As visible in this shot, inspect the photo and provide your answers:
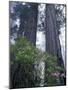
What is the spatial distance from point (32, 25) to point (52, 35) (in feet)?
0.59

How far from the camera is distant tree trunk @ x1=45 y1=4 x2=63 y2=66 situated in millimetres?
1793

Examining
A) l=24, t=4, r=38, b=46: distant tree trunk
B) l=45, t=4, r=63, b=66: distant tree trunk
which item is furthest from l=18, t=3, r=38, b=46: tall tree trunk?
l=45, t=4, r=63, b=66: distant tree trunk

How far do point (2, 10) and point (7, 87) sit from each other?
59 cm

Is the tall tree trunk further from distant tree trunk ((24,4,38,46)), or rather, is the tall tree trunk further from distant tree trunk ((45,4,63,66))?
distant tree trunk ((45,4,63,66))

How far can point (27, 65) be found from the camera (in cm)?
175

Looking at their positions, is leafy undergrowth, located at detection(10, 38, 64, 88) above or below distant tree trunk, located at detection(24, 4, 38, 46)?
below

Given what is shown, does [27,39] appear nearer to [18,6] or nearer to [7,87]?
[18,6]

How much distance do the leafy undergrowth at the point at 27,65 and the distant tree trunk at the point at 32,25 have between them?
0.13ft

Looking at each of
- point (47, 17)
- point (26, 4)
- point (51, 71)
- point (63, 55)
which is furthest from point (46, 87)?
point (26, 4)

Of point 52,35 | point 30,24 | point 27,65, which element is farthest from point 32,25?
point 27,65

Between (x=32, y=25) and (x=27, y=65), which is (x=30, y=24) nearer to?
(x=32, y=25)

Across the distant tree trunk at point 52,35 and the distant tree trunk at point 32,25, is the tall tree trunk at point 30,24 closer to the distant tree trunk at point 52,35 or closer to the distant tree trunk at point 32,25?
the distant tree trunk at point 32,25

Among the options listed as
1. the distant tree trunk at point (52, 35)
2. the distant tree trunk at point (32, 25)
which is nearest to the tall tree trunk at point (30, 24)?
the distant tree trunk at point (32, 25)

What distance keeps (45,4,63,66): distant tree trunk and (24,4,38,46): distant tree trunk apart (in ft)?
0.32
